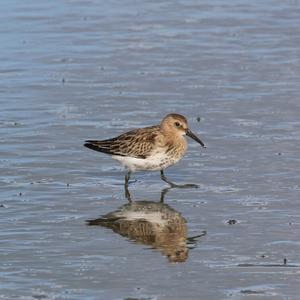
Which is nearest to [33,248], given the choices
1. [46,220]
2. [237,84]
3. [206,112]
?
[46,220]

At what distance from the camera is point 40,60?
84.0ft

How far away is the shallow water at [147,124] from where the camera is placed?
1340cm

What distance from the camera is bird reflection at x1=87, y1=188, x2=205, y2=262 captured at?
47.3ft

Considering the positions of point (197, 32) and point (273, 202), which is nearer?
point (273, 202)

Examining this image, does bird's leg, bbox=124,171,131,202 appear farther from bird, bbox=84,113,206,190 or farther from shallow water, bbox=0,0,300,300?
shallow water, bbox=0,0,300,300

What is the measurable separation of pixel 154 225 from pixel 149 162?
236cm

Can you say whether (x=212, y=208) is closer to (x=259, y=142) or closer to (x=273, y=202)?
(x=273, y=202)

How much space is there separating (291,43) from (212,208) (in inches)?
437

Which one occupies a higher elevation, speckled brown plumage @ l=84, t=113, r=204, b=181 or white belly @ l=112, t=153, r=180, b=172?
speckled brown plumage @ l=84, t=113, r=204, b=181

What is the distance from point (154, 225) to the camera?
15.5m

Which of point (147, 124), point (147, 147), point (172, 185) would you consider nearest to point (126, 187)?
point (172, 185)

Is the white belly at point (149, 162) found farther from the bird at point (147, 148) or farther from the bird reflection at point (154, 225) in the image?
the bird reflection at point (154, 225)

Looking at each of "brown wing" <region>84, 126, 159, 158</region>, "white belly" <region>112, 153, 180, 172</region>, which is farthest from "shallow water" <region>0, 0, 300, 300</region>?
"brown wing" <region>84, 126, 159, 158</region>

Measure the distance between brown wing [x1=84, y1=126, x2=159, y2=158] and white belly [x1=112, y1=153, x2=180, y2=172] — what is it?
66mm
